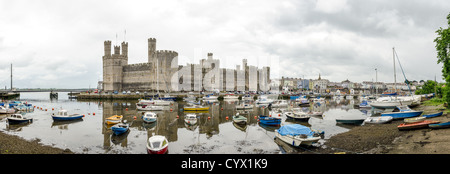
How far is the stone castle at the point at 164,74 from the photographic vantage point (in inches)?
2297

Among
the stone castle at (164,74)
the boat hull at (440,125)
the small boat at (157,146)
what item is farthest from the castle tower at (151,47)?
the boat hull at (440,125)

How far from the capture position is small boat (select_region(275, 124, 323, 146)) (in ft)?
40.1

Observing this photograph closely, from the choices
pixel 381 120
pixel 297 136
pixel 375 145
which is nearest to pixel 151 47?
pixel 381 120

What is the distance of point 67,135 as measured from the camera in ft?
51.9

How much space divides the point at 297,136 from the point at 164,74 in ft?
162

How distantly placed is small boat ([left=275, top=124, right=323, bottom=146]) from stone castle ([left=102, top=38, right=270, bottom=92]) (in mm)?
39422

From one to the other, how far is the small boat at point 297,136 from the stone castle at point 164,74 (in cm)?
3942

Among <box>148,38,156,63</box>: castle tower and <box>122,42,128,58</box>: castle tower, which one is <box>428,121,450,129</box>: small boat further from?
<box>122,42,128,58</box>: castle tower

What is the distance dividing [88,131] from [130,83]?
5050 centimetres
